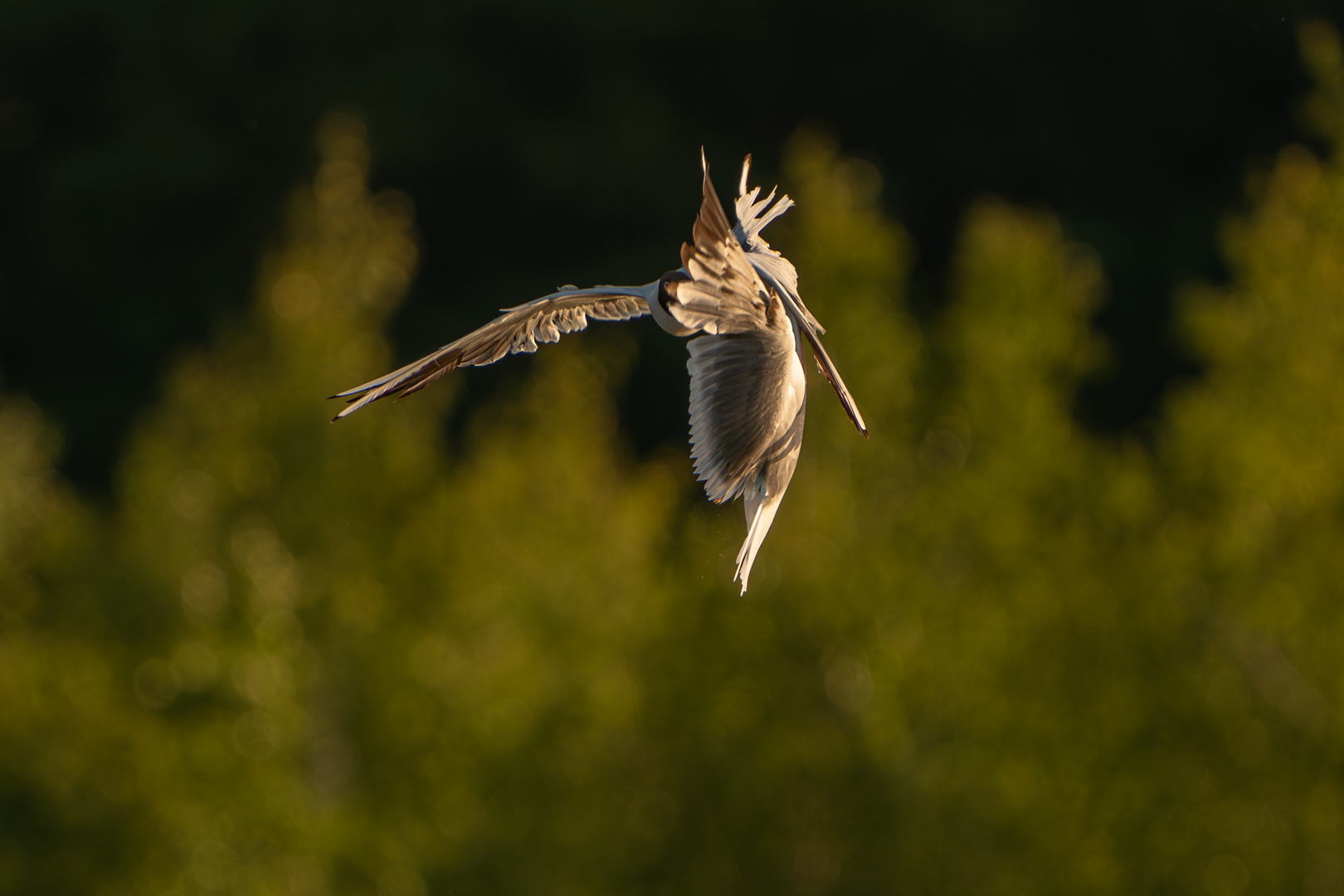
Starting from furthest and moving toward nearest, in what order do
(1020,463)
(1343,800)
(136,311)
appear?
1. (136,311)
2. (1020,463)
3. (1343,800)

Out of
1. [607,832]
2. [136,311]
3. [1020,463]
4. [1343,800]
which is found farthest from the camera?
[136,311]

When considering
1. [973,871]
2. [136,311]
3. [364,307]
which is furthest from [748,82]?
[973,871]

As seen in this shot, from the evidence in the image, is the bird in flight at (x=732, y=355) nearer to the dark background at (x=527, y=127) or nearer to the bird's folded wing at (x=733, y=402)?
the bird's folded wing at (x=733, y=402)

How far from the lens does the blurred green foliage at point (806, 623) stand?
615cm

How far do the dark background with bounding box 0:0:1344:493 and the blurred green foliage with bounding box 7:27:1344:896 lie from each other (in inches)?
353

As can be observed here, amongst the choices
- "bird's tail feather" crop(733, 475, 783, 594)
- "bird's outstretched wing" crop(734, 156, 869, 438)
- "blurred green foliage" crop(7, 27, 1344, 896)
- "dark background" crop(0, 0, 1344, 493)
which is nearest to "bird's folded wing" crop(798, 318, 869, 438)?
"bird's outstretched wing" crop(734, 156, 869, 438)

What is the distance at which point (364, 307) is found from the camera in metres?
7.22

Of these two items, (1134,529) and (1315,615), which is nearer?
(1315,615)

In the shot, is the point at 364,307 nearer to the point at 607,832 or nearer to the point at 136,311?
the point at 607,832

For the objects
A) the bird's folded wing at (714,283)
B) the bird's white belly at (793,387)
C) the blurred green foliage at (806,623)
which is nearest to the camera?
the bird's folded wing at (714,283)

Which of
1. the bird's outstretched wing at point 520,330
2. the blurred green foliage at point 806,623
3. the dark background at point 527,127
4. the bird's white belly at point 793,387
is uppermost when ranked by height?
the dark background at point 527,127

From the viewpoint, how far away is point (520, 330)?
1.67 m

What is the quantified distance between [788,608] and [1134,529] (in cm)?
155

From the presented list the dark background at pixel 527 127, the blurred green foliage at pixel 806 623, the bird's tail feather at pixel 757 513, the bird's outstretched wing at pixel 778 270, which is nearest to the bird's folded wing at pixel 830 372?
the bird's outstretched wing at pixel 778 270
